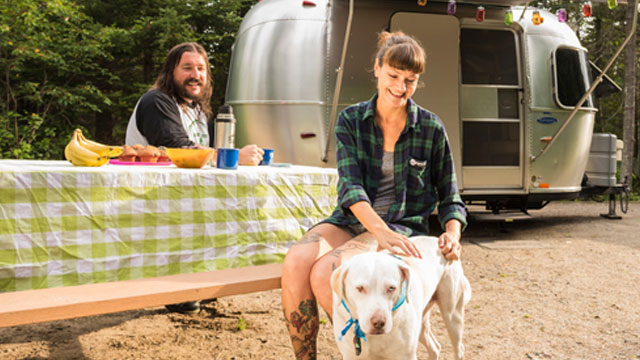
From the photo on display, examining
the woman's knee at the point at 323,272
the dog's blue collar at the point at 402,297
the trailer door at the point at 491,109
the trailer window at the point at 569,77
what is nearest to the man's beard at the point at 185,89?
the woman's knee at the point at 323,272

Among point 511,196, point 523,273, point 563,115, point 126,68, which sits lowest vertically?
point 523,273

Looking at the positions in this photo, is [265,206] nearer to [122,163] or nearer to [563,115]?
[122,163]

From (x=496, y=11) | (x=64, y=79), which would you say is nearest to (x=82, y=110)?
(x=64, y=79)

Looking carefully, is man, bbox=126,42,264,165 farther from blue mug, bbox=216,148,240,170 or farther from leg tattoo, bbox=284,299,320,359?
leg tattoo, bbox=284,299,320,359

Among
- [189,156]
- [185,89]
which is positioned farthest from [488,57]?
[189,156]

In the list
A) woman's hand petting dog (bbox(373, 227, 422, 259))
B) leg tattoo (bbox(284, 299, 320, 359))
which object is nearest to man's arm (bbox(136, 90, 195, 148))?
leg tattoo (bbox(284, 299, 320, 359))

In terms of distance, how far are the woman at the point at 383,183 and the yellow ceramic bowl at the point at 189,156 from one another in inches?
28.1

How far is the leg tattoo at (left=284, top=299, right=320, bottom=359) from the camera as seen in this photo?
6.38ft

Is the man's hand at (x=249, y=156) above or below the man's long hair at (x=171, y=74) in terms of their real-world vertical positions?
below

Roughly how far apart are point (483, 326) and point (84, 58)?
1007cm

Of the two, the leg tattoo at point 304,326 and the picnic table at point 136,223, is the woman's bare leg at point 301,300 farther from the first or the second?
the picnic table at point 136,223

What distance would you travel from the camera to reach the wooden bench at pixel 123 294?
1635 mm

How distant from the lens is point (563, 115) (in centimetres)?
648

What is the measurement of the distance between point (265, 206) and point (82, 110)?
9.85m
